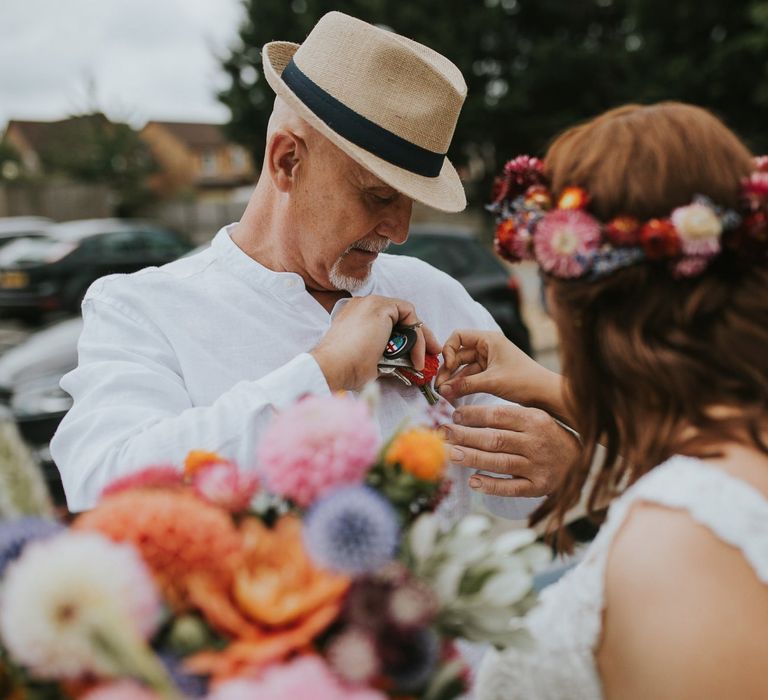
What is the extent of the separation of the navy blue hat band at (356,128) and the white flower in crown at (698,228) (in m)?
0.84

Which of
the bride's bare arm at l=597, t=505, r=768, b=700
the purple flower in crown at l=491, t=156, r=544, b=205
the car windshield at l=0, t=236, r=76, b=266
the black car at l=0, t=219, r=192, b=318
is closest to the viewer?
the bride's bare arm at l=597, t=505, r=768, b=700

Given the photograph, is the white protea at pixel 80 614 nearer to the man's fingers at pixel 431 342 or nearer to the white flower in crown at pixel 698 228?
the white flower in crown at pixel 698 228

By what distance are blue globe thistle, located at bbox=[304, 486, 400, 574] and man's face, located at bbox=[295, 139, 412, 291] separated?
118cm

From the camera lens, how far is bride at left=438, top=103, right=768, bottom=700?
3.33 feet

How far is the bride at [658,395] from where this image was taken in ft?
3.33

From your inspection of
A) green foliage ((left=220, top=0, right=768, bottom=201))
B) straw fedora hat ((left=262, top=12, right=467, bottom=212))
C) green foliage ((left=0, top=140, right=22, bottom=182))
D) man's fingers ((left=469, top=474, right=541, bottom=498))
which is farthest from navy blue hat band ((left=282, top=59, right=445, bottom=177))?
green foliage ((left=0, top=140, right=22, bottom=182))

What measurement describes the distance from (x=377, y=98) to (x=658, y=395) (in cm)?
99

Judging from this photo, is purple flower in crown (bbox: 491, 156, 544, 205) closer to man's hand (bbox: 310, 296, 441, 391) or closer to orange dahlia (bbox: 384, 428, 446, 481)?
man's hand (bbox: 310, 296, 441, 391)

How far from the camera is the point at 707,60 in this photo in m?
18.3

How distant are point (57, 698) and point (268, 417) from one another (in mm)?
778

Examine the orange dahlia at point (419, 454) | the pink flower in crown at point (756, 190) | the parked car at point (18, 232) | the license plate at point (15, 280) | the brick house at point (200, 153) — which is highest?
the pink flower in crown at point (756, 190)

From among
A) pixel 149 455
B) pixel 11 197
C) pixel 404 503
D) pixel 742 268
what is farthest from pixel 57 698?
pixel 11 197

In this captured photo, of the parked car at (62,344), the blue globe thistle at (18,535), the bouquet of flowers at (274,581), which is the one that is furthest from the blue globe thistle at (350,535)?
the parked car at (62,344)

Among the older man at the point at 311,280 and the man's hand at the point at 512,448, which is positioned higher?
the older man at the point at 311,280
